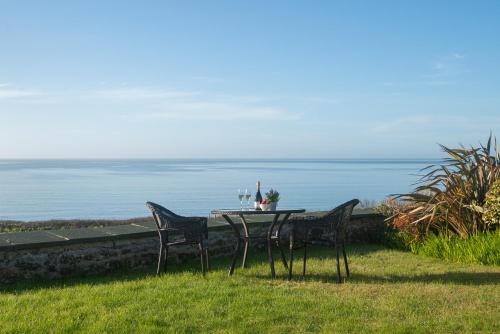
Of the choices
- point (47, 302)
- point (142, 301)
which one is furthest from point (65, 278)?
point (142, 301)

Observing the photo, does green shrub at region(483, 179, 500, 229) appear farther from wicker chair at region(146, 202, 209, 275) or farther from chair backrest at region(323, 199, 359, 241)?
wicker chair at region(146, 202, 209, 275)

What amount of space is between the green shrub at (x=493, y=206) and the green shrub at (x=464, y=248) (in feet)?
0.55

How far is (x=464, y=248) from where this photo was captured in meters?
6.59

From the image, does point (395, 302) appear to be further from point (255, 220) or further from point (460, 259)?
point (255, 220)

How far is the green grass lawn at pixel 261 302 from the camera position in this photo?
381 centimetres

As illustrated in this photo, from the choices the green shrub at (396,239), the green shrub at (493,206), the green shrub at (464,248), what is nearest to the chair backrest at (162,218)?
the green shrub at (464,248)

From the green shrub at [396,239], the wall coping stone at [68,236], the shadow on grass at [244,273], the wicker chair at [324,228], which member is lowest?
the shadow on grass at [244,273]

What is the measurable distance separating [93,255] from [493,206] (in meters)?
4.65

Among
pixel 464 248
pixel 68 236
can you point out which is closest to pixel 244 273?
pixel 68 236

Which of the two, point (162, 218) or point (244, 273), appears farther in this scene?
point (244, 273)

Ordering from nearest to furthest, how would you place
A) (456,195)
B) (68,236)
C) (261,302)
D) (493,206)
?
(261,302) → (68,236) → (493,206) → (456,195)

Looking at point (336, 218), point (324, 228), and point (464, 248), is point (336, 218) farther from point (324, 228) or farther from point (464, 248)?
point (464, 248)

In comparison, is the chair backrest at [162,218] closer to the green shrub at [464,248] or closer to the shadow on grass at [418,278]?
the shadow on grass at [418,278]

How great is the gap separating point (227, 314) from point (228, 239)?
2983 millimetres
